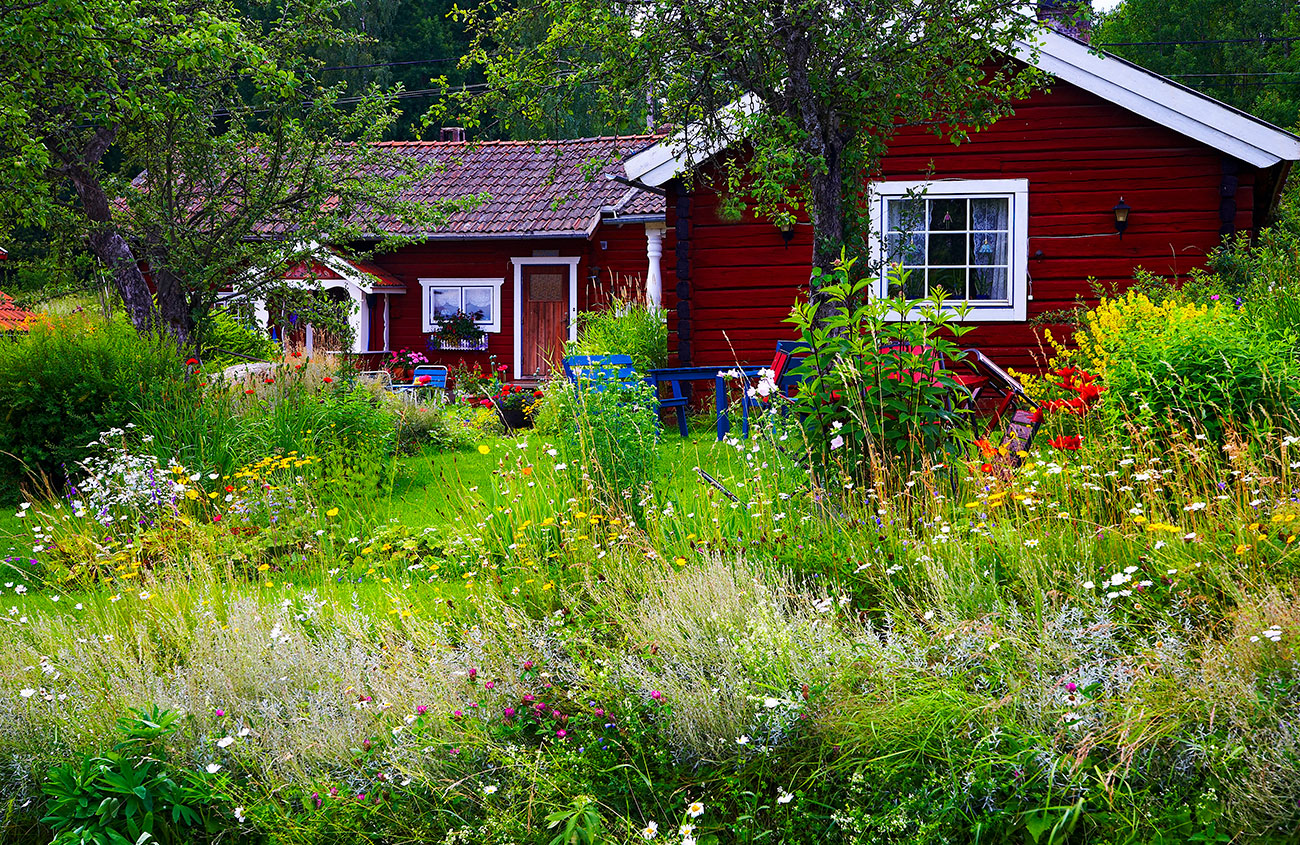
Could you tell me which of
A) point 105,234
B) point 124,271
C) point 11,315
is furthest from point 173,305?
point 11,315

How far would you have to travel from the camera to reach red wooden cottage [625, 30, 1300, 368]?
1015 cm

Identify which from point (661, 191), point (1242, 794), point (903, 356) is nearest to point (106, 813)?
point (1242, 794)

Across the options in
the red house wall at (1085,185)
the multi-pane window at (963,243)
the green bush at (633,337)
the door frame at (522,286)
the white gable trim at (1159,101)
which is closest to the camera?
the white gable trim at (1159,101)

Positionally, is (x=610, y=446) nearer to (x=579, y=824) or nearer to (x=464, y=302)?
(x=579, y=824)

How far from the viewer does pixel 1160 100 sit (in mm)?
10062

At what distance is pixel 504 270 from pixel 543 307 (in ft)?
3.11

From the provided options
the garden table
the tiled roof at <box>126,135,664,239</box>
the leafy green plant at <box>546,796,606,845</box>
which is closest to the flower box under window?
the tiled roof at <box>126,135,664,239</box>

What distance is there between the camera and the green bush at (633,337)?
11.7m

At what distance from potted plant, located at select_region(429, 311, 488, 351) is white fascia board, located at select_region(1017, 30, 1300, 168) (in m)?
10.6

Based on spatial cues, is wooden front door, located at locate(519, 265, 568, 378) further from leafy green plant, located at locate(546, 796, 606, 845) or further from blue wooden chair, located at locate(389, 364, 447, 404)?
leafy green plant, located at locate(546, 796, 606, 845)

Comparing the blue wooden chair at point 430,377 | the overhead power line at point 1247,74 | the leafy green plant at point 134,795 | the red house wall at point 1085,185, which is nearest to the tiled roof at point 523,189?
the blue wooden chair at point 430,377

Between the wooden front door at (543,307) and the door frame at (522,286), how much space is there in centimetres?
4

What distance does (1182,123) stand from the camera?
33.1ft

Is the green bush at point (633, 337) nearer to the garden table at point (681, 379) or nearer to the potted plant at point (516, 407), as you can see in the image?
the potted plant at point (516, 407)
